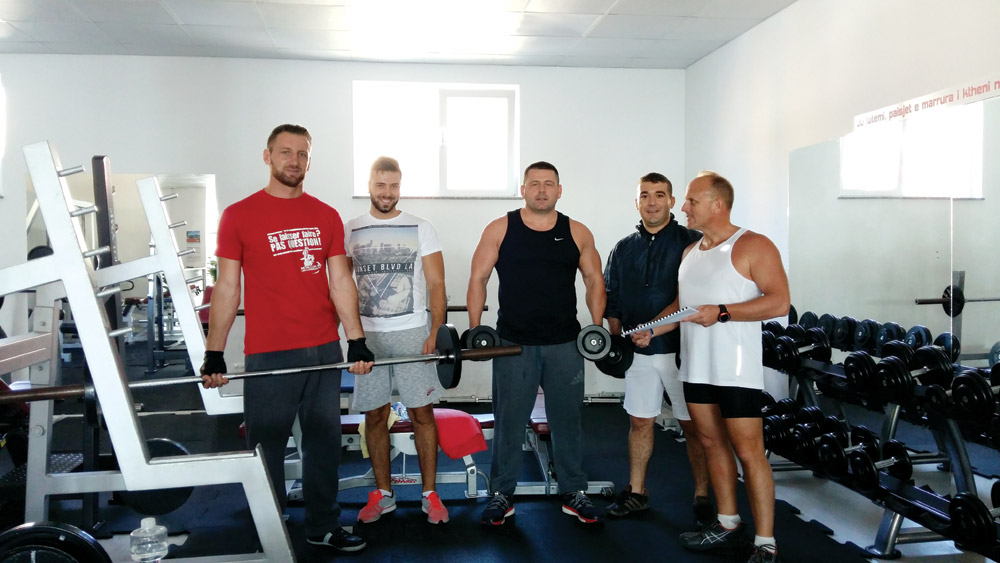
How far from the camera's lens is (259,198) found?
7.54 feet

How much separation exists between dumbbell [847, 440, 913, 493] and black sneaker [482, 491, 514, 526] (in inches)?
49.4

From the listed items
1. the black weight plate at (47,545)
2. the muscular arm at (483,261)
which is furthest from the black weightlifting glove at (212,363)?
the muscular arm at (483,261)

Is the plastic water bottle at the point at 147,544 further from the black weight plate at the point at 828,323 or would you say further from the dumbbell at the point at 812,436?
the black weight plate at the point at 828,323

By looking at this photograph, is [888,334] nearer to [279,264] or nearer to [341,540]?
[341,540]

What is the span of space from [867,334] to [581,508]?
5.03 feet

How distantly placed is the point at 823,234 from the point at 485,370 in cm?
244

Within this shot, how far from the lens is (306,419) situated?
→ 239cm

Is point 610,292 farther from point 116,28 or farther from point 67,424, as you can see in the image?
point 67,424

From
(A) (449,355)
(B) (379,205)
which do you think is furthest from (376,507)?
(B) (379,205)

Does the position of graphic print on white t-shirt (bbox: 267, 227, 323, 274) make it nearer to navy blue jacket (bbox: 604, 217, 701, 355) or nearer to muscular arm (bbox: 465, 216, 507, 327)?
muscular arm (bbox: 465, 216, 507, 327)

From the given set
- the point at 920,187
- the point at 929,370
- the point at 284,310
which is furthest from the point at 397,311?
the point at 920,187

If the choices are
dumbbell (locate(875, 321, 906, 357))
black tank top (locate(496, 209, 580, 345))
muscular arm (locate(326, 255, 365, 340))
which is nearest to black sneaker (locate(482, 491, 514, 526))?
black tank top (locate(496, 209, 580, 345))

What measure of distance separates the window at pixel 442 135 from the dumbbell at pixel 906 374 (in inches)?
119

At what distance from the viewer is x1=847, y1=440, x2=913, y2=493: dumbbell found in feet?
7.97
